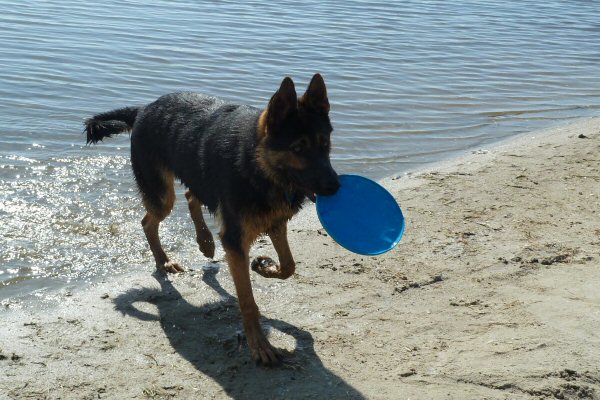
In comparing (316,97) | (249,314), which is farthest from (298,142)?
(249,314)

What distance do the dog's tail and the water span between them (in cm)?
94

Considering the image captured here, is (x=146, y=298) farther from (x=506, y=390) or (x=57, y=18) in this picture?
(x=57, y=18)

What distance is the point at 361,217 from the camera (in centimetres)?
551

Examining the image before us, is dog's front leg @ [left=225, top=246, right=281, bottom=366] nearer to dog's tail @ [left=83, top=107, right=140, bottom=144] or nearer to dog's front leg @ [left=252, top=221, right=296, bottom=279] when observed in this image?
dog's front leg @ [left=252, top=221, right=296, bottom=279]

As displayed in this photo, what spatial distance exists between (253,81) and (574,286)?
8074mm

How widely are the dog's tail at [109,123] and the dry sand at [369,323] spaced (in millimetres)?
1023

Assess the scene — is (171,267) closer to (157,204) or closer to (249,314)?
(157,204)

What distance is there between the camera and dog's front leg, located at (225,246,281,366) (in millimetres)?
4969

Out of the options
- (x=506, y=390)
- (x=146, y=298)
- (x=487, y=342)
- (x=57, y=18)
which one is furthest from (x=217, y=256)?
(x=57, y=18)

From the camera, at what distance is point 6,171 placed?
27.3 ft

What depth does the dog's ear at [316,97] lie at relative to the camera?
5023 millimetres

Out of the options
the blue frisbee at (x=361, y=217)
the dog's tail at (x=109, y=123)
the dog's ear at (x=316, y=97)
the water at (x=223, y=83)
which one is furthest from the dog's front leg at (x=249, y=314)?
the dog's tail at (x=109, y=123)

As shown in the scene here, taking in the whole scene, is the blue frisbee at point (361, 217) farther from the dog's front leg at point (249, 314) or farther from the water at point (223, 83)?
the water at point (223, 83)

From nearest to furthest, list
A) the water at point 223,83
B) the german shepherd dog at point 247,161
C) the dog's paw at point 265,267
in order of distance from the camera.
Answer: the german shepherd dog at point 247,161 < the dog's paw at point 265,267 < the water at point 223,83
